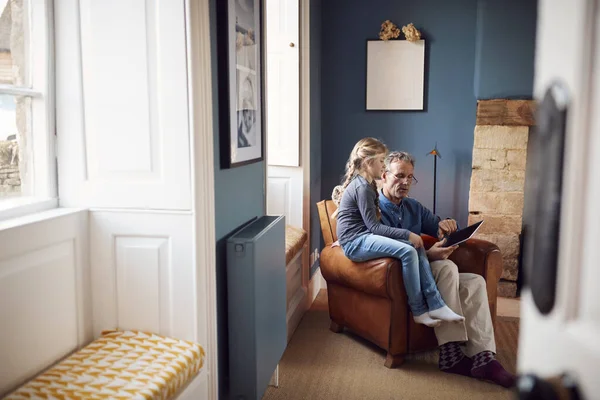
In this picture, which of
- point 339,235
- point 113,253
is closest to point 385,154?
point 339,235

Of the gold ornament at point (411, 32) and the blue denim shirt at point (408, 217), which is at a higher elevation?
the gold ornament at point (411, 32)

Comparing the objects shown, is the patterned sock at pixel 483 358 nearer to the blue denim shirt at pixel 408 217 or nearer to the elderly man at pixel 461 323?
the elderly man at pixel 461 323

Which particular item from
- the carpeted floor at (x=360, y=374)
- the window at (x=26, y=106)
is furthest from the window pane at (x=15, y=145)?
the carpeted floor at (x=360, y=374)

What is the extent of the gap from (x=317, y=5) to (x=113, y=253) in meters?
2.81

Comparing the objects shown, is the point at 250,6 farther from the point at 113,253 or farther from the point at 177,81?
the point at 113,253

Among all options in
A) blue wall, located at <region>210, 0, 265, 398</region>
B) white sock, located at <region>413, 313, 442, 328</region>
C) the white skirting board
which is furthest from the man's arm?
blue wall, located at <region>210, 0, 265, 398</region>

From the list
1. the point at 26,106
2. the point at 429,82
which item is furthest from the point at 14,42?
the point at 429,82

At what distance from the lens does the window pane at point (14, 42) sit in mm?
1877

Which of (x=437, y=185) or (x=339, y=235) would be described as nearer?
(x=339, y=235)

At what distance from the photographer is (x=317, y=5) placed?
4.32 m

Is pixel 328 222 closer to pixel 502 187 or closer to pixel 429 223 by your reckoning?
pixel 429 223

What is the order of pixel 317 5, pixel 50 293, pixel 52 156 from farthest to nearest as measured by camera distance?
pixel 317 5 < pixel 52 156 < pixel 50 293

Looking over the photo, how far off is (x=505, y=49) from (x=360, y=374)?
2692 millimetres

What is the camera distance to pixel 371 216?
3.15 meters
